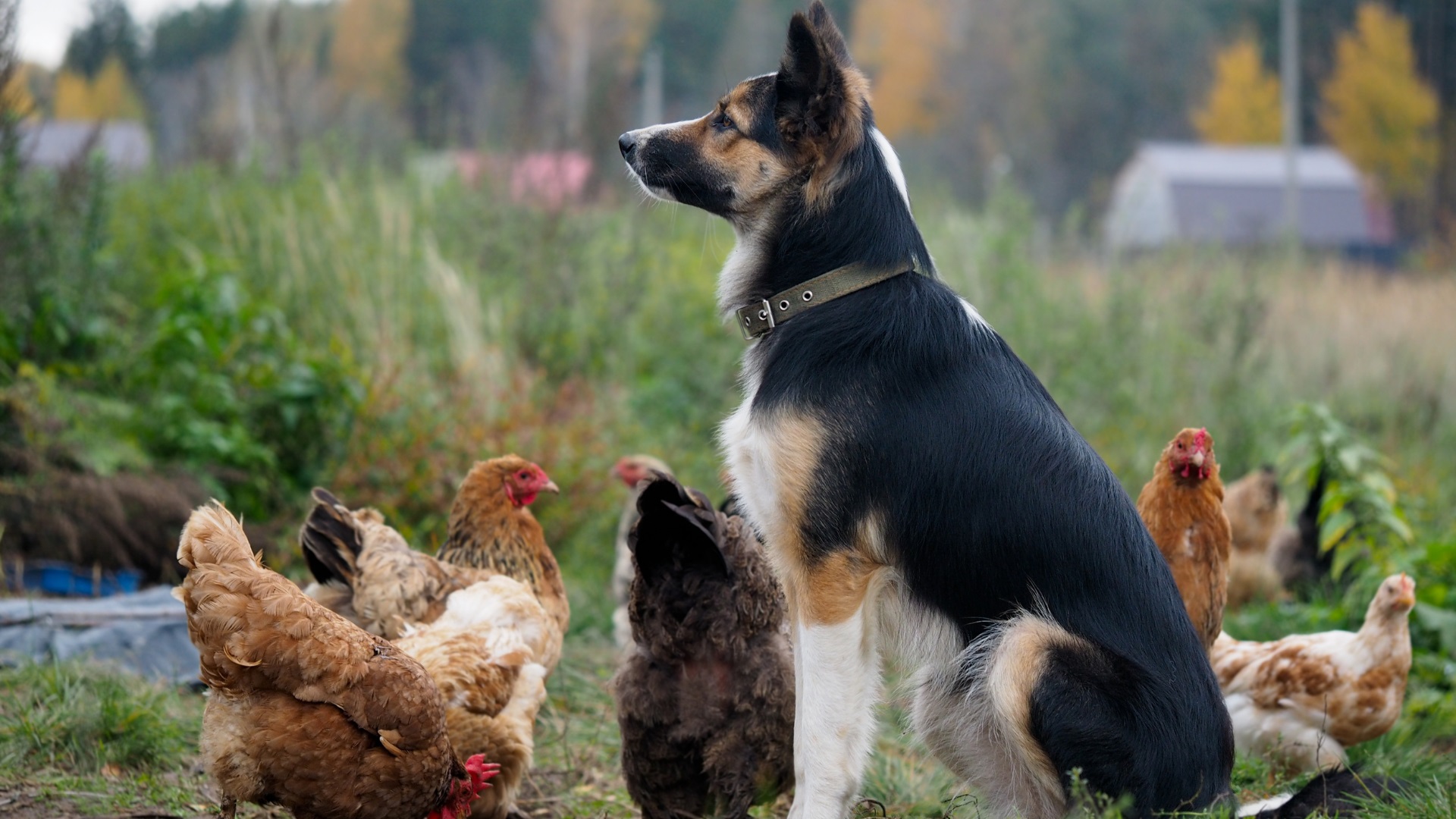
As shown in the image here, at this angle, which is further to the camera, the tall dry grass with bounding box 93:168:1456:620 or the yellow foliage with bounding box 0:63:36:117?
the tall dry grass with bounding box 93:168:1456:620

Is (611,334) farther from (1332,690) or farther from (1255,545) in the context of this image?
(1332,690)

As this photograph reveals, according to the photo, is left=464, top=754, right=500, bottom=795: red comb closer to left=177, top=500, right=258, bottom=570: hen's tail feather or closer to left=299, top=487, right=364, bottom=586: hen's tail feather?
left=177, top=500, right=258, bottom=570: hen's tail feather

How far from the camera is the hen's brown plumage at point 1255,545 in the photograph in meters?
7.13

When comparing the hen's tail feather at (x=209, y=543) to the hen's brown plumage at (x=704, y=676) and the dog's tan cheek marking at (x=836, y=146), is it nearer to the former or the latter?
the hen's brown plumage at (x=704, y=676)

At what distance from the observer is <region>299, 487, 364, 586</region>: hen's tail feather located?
4.42 metres

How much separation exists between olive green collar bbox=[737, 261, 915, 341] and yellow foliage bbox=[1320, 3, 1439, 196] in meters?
30.8

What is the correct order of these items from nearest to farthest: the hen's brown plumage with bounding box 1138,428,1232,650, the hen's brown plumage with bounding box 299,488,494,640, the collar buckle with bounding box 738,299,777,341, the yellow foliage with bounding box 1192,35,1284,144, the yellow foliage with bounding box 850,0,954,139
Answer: the collar buckle with bounding box 738,299,777,341
the hen's brown plumage with bounding box 1138,428,1232,650
the hen's brown plumage with bounding box 299,488,494,640
the yellow foliage with bounding box 1192,35,1284,144
the yellow foliage with bounding box 850,0,954,139

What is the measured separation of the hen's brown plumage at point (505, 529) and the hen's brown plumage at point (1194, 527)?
2417 millimetres

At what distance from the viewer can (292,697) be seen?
125 inches

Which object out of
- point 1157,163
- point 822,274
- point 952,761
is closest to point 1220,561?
point 952,761

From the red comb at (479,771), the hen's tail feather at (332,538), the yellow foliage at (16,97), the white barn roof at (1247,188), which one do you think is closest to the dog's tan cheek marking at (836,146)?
the red comb at (479,771)

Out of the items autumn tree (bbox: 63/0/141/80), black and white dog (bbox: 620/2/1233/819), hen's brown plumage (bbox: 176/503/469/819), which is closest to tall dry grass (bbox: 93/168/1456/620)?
autumn tree (bbox: 63/0/141/80)

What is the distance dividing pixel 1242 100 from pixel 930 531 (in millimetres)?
39939

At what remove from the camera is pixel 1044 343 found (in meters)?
9.91
